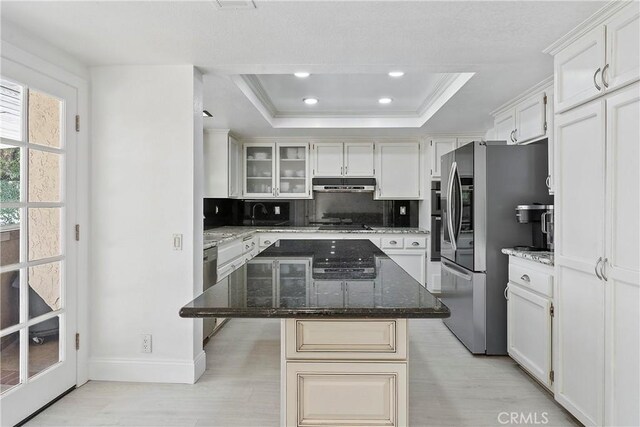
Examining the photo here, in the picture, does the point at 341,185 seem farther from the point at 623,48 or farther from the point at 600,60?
the point at 623,48

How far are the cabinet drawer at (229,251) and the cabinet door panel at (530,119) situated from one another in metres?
2.90

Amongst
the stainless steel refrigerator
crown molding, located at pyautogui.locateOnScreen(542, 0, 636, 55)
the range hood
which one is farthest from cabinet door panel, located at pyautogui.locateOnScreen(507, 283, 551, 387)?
the range hood

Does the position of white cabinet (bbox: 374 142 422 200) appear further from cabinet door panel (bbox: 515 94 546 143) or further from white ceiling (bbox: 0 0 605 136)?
white ceiling (bbox: 0 0 605 136)

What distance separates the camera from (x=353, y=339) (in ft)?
4.32

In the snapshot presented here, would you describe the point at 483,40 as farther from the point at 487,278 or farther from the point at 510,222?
the point at 487,278

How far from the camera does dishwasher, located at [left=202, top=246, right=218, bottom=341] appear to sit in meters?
2.90

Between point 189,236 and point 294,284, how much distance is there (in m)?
1.25

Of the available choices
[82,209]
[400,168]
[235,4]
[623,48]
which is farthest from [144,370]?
[400,168]

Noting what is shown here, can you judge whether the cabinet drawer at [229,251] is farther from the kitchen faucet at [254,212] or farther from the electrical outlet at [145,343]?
the kitchen faucet at [254,212]

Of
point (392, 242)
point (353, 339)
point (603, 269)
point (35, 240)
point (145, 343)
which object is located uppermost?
point (35, 240)

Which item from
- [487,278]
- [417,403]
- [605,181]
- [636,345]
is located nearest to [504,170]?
[487,278]

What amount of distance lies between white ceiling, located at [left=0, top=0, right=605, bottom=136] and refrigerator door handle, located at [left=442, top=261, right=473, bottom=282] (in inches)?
61.0

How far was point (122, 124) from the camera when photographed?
2.42 m

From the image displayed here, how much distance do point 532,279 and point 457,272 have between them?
0.80 m
